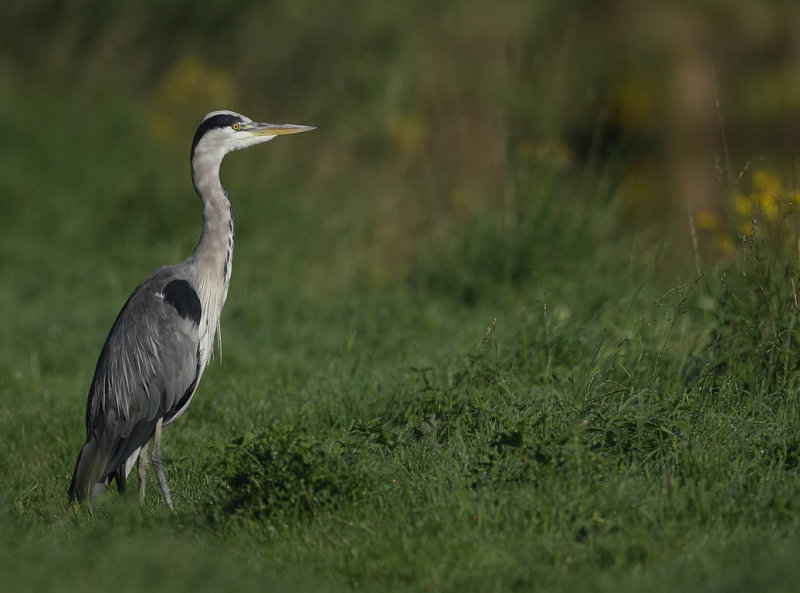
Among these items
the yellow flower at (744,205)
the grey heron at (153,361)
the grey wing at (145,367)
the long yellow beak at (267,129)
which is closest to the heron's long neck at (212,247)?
the grey heron at (153,361)

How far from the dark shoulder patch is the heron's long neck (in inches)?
2.5

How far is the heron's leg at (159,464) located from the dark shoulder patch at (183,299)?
559mm

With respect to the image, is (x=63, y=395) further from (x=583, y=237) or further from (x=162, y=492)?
(x=583, y=237)

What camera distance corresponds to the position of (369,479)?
411 cm

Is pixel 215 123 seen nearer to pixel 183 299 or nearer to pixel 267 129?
pixel 267 129

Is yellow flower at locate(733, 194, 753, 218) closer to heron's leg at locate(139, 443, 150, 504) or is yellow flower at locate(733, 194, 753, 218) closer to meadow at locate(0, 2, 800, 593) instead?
meadow at locate(0, 2, 800, 593)

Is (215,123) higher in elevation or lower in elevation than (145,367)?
higher

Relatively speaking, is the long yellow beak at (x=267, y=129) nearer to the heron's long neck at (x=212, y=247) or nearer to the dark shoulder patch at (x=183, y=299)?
the heron's long neck at (x=212, y=247)

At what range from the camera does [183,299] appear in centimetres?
534

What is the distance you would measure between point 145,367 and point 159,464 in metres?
0.54

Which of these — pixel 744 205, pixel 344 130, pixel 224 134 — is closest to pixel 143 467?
pixel 224 134

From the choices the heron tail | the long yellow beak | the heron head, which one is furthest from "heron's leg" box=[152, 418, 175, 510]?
the long yellow beak

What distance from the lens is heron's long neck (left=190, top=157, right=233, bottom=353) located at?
5.50 metres

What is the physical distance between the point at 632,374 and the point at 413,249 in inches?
168
